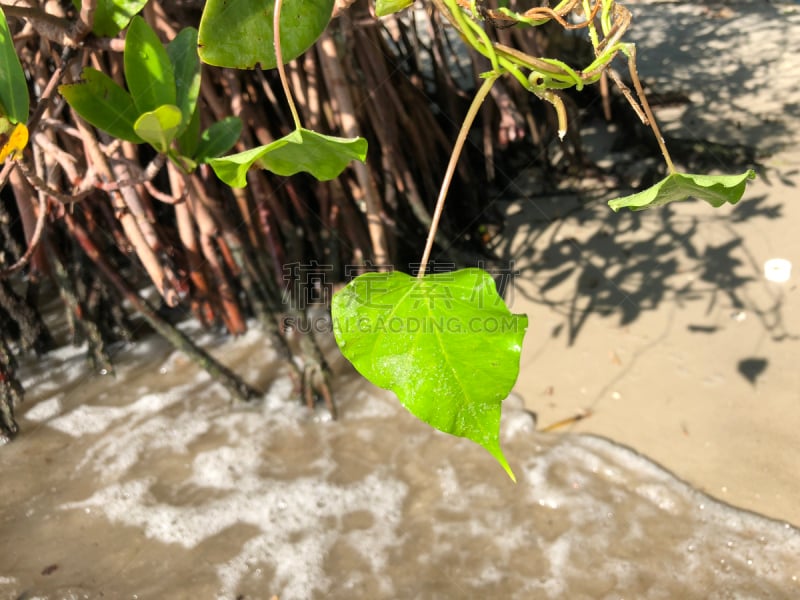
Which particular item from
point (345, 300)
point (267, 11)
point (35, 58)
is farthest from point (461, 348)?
point (35, 58)

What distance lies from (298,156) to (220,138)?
55 cm

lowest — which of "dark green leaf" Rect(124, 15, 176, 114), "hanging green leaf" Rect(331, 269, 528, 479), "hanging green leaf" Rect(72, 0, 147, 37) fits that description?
"hanging green leaf" Rect(331, 269, 528, 479)

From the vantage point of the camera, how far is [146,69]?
0.83 m

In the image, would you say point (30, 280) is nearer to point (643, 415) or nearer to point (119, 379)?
point (119, 379)

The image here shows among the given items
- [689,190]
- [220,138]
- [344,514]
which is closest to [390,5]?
[689,190]

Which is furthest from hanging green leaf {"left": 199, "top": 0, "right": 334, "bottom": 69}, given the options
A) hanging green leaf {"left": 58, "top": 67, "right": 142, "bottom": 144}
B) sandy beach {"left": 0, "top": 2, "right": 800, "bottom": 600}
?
sandy beach {"left": 0, "top": 2, "right": 800, "bottom": 600}

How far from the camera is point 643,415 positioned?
1412 mm

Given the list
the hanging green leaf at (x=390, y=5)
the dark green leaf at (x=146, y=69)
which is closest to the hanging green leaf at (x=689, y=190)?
the hanging green leaf at (x=390, y=5)

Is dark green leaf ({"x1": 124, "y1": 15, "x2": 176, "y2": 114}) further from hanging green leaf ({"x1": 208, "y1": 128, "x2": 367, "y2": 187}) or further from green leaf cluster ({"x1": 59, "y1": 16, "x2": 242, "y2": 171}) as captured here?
hanging green leaf ({"x1": 208, "y1": 128, "x2": 367, "y2": 187})

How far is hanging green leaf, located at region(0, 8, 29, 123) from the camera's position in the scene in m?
0.71

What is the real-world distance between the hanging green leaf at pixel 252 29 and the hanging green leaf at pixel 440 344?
0.76ft

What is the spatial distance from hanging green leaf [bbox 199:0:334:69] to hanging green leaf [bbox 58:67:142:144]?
12.7 inches

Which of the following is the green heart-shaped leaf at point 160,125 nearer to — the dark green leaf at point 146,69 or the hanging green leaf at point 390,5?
the dark green leaf at point 146,69

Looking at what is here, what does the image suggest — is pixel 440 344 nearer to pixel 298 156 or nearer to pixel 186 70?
pixel 298 156
